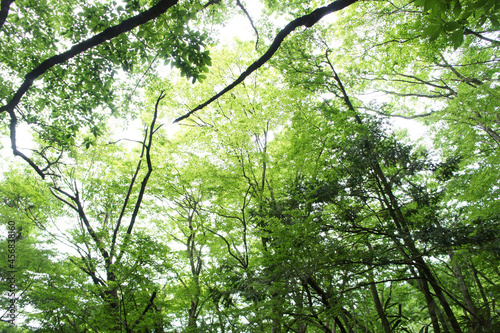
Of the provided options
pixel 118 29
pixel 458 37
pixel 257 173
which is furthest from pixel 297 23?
pixel 257 173

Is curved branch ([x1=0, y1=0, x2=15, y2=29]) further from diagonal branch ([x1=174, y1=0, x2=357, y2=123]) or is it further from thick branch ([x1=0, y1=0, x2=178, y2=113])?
diagonal branch ([x1=174, y1=0, x2=357, y2=123])

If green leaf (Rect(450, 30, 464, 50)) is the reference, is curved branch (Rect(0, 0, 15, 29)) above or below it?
above

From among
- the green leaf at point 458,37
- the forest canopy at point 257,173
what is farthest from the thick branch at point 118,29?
the green leaf at point 458,37

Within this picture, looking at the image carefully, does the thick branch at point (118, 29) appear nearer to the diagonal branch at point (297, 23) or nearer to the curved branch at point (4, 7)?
the curved branch at point (4, 7)

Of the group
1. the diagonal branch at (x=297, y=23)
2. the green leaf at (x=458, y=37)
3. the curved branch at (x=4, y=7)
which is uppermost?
the curved branch at (x=4, y=7)

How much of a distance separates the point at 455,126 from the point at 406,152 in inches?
211

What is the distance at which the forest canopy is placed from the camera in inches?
140

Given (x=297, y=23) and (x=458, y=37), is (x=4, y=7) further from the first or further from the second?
(x=458, y=37)

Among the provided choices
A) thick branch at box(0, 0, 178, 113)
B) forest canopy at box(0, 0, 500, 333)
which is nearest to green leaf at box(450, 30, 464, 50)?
forest canopy at box(0, 0, 500, 333)

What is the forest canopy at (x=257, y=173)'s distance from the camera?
3562 millimetres

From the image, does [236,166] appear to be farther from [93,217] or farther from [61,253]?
[93,217]

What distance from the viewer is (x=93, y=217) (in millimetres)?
9492

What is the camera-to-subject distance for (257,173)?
27.6 ft

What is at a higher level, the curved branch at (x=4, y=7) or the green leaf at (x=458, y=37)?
the curved branch at (x=4, y=7)
